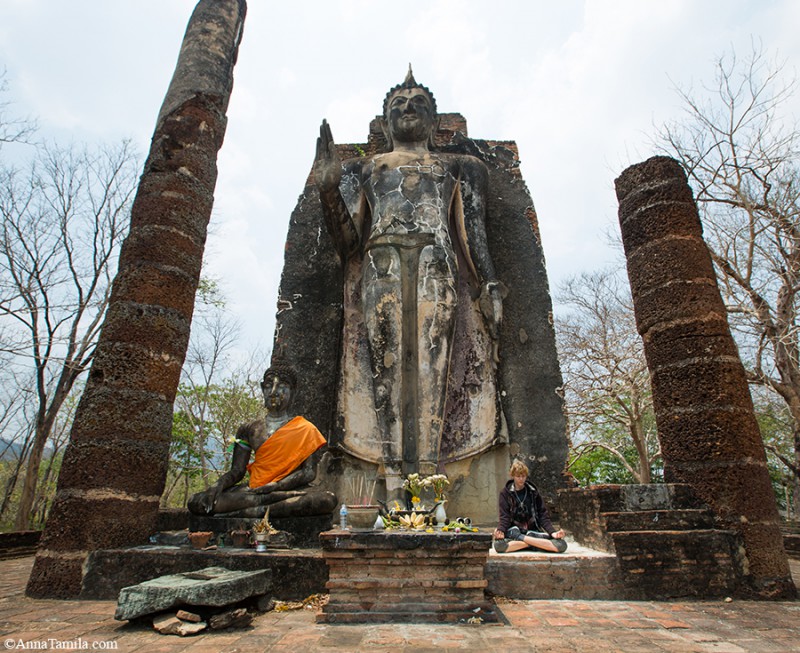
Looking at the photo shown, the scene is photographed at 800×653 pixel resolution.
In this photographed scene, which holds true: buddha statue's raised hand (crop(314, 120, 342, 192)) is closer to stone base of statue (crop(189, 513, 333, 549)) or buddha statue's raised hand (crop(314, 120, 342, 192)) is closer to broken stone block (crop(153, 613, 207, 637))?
stone base of statue (crop(189, 513, 333, 549))

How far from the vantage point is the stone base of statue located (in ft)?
15.1

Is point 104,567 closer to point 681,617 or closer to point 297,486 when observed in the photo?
point 297,486

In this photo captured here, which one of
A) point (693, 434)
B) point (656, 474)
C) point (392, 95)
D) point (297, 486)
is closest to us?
point (693, 434)

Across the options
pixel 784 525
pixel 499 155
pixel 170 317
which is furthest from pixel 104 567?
pixel 784 525

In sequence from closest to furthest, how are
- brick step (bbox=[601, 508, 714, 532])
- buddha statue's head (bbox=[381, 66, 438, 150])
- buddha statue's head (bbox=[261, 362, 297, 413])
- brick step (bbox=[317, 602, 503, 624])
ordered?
brick step (bbox=[317, 602, 503, 624])
brick step (bbox=[601, 508, 714, 532])
buddha statue's head (bbox=[261, 362, 297, 413])
buddha statue's head (bbox=[381, 66, 438, 150])

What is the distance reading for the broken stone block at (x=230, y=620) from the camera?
311 centimetres

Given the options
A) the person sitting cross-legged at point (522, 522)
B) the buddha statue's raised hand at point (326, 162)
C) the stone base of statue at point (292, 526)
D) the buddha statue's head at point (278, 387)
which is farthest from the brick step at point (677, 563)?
the buddha statue's raised hand at point (326, 162)

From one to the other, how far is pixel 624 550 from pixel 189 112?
5723mm

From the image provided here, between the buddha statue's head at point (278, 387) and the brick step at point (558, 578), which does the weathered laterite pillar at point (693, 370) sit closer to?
the brick step at point (558, 578)

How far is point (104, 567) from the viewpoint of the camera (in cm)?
413

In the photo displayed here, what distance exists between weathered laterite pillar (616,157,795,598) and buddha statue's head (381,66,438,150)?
2.48 m

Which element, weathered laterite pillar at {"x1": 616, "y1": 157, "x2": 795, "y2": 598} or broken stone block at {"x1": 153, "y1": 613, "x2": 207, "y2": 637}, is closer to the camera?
broken stone block at {"x1": 153, "y1": 613, "x2": 207, "y2": 637}

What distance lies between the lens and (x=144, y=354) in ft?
16.1

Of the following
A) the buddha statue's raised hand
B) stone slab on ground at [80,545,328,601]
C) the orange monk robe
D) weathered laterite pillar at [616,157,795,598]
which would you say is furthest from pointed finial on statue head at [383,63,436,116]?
stone slab on ground at [80,545,328,601]
